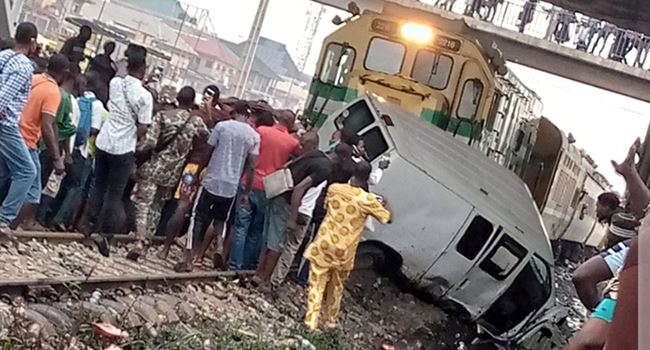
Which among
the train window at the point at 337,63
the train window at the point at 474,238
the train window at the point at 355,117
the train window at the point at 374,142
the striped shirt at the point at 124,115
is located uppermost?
the train window at the point at 337,63

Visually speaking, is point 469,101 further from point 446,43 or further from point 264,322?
point 264,322

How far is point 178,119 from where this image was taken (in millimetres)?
10273

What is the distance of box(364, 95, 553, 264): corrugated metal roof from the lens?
1306 centimetres

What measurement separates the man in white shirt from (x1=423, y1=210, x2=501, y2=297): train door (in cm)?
463

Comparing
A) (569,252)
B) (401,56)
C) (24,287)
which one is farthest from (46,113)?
(569,252)

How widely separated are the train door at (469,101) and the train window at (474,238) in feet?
13.8

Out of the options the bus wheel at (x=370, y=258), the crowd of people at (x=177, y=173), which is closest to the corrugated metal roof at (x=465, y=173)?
the bus wheel at (x=370, y=258)

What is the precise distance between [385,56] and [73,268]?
9706 mm

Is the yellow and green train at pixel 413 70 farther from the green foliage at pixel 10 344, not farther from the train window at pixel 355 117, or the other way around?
the green foliage at pixel 10 344

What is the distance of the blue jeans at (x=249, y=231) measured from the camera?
11.1 meters

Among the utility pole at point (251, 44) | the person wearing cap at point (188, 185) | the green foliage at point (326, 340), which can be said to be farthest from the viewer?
the utility pole at point (251, 44)

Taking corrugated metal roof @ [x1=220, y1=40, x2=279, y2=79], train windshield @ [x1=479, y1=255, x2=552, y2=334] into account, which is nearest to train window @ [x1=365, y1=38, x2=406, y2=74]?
train windshield @ [x1=479, y1=255, x2=552, y2=334]

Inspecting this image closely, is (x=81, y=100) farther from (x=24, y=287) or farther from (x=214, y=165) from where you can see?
(x=24, y=287)

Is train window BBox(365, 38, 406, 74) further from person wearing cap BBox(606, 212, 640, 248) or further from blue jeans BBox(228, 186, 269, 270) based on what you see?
person wearing cap BBox(606, 212, 640, 248)
